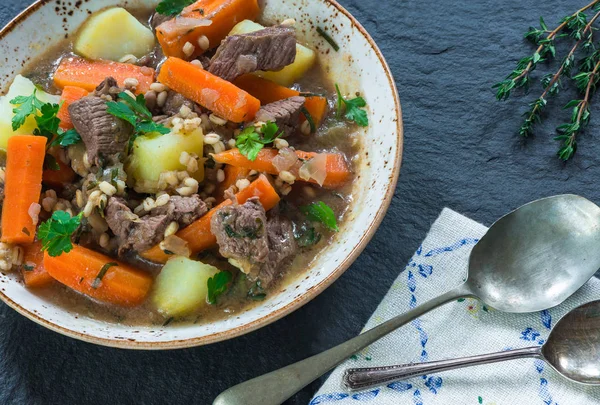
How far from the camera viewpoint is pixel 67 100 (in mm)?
3318

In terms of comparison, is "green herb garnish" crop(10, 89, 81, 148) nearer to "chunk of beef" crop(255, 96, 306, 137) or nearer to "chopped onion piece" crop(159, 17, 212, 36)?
"chopped onion piece" crop(159, 17, 212, 36)

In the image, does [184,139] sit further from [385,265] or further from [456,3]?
[456,3]

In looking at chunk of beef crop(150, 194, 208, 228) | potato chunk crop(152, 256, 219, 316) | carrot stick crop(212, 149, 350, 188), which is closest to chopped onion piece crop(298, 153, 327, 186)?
carrot stick crop(212, 149, 350, 188)

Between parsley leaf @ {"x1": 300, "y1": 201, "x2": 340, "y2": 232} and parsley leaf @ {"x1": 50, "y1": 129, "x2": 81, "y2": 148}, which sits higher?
Result: parsley leaf @ {"x1": 50, "y1": 129, "x2": 81, "y2": 148}

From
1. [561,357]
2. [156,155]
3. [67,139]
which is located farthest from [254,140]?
[561,357]

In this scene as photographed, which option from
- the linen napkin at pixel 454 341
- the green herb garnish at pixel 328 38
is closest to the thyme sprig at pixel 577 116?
the linen napkin at pixel 454 341

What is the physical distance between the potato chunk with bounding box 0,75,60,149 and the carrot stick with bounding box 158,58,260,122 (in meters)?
0.63

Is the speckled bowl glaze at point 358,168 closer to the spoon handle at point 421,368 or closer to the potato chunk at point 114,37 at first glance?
the potato chunk at point 114,37

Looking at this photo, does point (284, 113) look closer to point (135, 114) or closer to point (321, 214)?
point (321, 214)

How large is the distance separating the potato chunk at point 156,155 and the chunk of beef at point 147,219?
168 mm

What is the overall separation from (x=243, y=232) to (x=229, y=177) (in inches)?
17.7

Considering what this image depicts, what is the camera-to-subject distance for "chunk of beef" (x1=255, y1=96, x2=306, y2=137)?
123 inches

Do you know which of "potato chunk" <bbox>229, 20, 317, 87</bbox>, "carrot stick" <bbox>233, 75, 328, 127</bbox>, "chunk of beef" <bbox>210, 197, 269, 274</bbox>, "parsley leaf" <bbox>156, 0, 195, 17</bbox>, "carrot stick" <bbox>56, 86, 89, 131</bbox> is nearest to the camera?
"chunk of beef" <bbox>210, 197, 269, 274</bbox>

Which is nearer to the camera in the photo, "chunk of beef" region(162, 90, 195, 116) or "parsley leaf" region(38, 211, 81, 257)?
"parsley leaf" region(38, 211, 81, 257)
